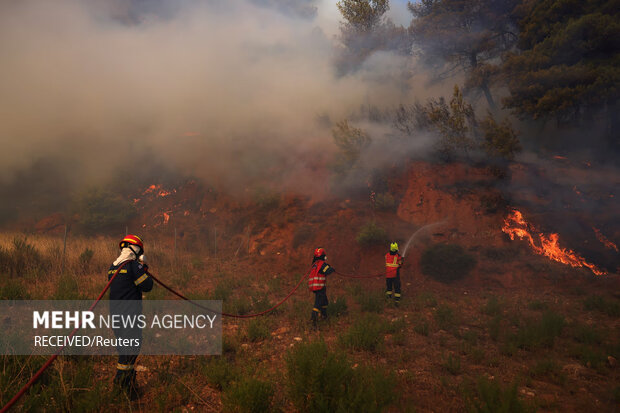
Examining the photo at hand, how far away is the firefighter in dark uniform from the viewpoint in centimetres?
412

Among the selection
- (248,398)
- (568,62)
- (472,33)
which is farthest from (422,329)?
(472,33)

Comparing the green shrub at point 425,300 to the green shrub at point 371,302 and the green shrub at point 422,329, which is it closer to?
the green shrub at point 371,302

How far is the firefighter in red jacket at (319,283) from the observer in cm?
762

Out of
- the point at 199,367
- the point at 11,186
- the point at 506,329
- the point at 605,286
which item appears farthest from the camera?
the point at 11,186

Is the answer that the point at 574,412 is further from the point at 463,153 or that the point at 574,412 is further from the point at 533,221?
the point at 463,153

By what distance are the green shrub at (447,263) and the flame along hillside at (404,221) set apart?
471 millimetres

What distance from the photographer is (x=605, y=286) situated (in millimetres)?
10062

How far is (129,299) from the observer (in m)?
4.28

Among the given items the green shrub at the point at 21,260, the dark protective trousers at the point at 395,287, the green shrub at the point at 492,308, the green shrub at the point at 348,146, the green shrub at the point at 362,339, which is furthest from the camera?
the green shrub at the point at 348,146

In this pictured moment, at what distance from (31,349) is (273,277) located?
8.03 meters

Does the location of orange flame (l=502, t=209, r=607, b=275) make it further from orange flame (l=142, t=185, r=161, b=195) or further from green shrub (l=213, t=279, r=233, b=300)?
orange flame (l=142, t=185, r=161, b=195)

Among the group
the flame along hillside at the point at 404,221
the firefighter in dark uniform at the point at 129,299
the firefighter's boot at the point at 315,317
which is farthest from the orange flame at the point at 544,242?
the firefighter in dark uniform at the point at 129,299

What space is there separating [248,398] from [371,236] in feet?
32.1

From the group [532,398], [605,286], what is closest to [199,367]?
[532,398]
